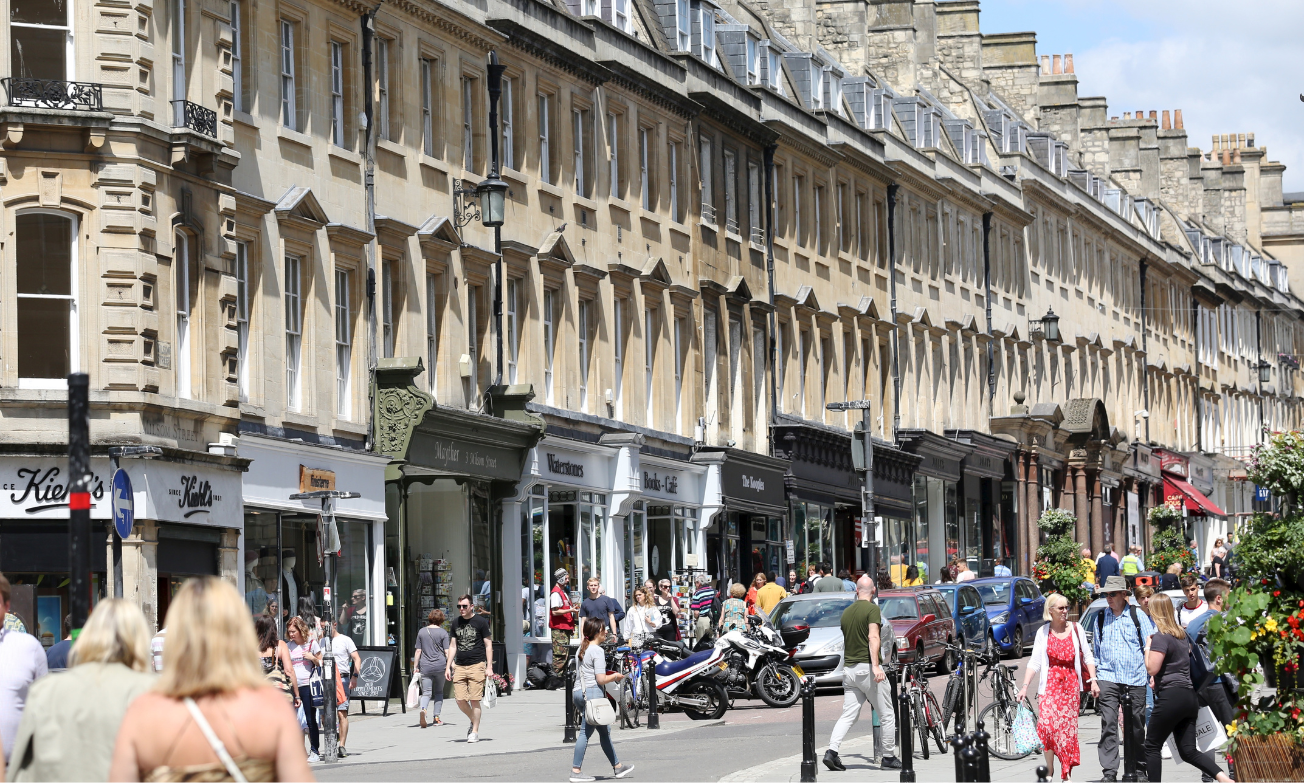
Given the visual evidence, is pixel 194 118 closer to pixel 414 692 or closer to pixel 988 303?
pixel 414 692

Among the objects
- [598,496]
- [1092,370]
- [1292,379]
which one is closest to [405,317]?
[598,496]

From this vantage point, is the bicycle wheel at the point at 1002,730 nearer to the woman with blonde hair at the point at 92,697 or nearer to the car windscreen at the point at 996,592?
the woman with blonde hair at the point at 92,697

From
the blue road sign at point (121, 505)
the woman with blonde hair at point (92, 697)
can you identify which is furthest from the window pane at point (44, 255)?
the woman with blonde hair at point (92, 697)

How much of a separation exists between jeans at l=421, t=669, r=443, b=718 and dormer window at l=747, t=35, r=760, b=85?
22.8 metres

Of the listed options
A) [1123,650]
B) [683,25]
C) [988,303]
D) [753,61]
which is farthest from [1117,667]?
[988,303]

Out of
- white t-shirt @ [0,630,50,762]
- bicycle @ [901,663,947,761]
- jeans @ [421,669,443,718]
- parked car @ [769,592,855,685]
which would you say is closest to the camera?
white t-shirt @ [0,630,50,762]

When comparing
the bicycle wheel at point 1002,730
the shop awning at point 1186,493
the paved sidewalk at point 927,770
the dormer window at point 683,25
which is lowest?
the paved sidewalk at point 927,770

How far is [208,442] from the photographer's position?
25.0m

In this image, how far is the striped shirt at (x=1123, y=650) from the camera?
17.2 meters

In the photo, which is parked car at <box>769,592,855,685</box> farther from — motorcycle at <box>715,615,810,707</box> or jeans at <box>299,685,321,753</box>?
jeans at <box>299,685,321,753</box>

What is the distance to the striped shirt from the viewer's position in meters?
17.2

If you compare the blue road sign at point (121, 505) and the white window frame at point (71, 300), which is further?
the white window frame at point (71, 300)

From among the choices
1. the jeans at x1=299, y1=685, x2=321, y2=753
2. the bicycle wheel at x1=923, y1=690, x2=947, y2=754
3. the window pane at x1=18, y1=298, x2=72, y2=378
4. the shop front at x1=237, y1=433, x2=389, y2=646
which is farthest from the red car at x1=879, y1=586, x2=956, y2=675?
the window pane at x1=18, y1=298, x2=72, y2=378

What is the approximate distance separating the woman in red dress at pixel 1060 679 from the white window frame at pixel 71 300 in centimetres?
Answer: 1144
